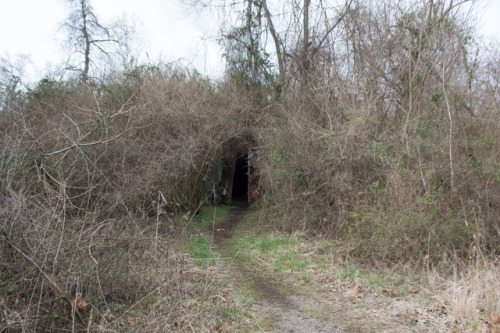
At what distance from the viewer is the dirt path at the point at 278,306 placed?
4176mm

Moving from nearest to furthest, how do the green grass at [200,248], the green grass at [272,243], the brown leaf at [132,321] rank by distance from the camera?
1. the brown leaf at [132,321]
2. the green grass at [200,248]
3. the green grass at [272,243]

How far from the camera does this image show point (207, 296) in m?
4.48

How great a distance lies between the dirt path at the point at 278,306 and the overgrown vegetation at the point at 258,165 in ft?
1.80

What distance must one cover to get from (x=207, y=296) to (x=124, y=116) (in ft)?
21.3

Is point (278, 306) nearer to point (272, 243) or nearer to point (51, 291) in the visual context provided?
point (51, 291)

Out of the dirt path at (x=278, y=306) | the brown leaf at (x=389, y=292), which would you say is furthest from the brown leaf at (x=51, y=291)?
the brown leaf at (x=389, y=292)

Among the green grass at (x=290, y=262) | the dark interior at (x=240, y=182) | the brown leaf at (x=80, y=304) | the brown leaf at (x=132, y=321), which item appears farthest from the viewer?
the dark interior at (x=240, y=182)

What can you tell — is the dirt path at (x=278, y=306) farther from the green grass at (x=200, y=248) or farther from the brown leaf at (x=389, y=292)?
the brown leaf at (x=389, y=292)

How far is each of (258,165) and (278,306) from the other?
6423 millimetres

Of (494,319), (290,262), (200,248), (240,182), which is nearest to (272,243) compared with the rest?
(290,262)

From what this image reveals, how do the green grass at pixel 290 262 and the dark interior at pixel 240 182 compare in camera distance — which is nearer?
the green grass at pixel 290 262

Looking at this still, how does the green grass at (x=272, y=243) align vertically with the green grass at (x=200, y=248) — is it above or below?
above

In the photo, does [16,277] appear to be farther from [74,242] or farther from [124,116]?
[124,116]

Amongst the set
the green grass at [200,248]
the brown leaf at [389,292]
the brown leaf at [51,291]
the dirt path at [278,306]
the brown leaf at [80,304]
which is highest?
the brown leaf at [51,291]
